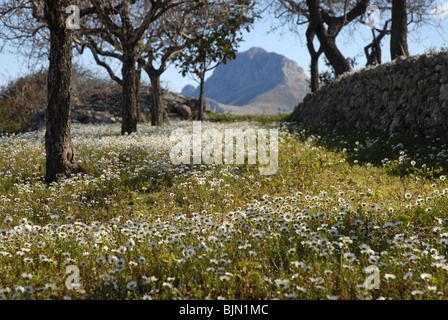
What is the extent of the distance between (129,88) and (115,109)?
1287 cm

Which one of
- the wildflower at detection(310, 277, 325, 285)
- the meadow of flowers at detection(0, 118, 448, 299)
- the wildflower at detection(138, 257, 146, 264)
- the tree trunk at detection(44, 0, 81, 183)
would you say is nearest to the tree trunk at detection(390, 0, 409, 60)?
the meadow of flowers at detection(0, 118, 448, 299)

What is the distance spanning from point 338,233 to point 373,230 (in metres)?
0.58

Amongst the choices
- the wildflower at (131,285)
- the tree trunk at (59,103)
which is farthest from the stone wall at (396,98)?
the tree trunk at (59,103)

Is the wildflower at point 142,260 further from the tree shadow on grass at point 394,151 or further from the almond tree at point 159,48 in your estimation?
the almond tree at point 159,48

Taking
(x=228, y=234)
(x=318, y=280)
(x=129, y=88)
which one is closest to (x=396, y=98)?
(x=228, y=234)

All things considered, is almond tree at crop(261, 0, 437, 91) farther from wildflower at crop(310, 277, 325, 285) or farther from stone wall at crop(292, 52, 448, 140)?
wildflower at crop(310, 277, 325, 285)

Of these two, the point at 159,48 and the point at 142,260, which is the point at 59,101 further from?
the point at 159,48

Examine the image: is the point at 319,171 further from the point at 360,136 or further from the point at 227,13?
the point at 227,13

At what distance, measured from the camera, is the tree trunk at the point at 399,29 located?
15.0m

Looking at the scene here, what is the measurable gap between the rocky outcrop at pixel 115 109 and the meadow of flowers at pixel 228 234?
1464 centimetres

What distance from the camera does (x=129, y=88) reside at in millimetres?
15109

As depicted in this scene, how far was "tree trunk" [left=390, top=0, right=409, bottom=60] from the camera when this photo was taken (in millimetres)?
14961

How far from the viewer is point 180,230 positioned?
16.7 feet

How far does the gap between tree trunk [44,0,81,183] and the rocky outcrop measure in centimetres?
1439
